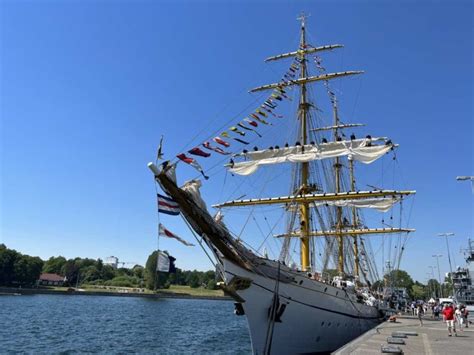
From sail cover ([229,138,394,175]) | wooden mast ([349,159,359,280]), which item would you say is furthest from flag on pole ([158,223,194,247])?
wooden mast ([349,159,359,280])

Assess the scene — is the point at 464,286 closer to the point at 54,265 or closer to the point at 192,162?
the point at 192,162

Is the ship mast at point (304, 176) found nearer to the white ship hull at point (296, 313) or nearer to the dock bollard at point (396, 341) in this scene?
the white ship hull at point (296, 313)

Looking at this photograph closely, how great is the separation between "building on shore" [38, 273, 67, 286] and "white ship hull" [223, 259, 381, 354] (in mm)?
125619

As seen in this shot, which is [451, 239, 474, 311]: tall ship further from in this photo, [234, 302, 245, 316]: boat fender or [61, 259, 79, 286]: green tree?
[61, 259, 79, 286]: green tree

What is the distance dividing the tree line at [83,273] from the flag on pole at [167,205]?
316 feet

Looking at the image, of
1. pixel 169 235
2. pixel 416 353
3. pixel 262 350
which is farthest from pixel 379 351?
pixel 169 235

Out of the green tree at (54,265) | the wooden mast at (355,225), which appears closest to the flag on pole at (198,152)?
the wooden mast at (355,225)

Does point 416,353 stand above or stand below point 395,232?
below

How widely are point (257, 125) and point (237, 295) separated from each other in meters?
9.39

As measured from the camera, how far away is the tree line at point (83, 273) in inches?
4028

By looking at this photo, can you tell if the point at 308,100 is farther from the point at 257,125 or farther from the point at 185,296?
the point at 185,296

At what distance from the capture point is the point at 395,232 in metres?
46.3

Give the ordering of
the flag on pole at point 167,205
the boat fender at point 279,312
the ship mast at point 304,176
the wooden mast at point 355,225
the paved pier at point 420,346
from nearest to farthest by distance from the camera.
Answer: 1. the paved pier at point 420,346
2. the flag on pole at point 167,205
3. the boat fender at point 279,312
4. the ship mast at point 304,176
5. the wooden mast at point 355,225

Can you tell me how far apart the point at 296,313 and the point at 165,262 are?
868 cm
